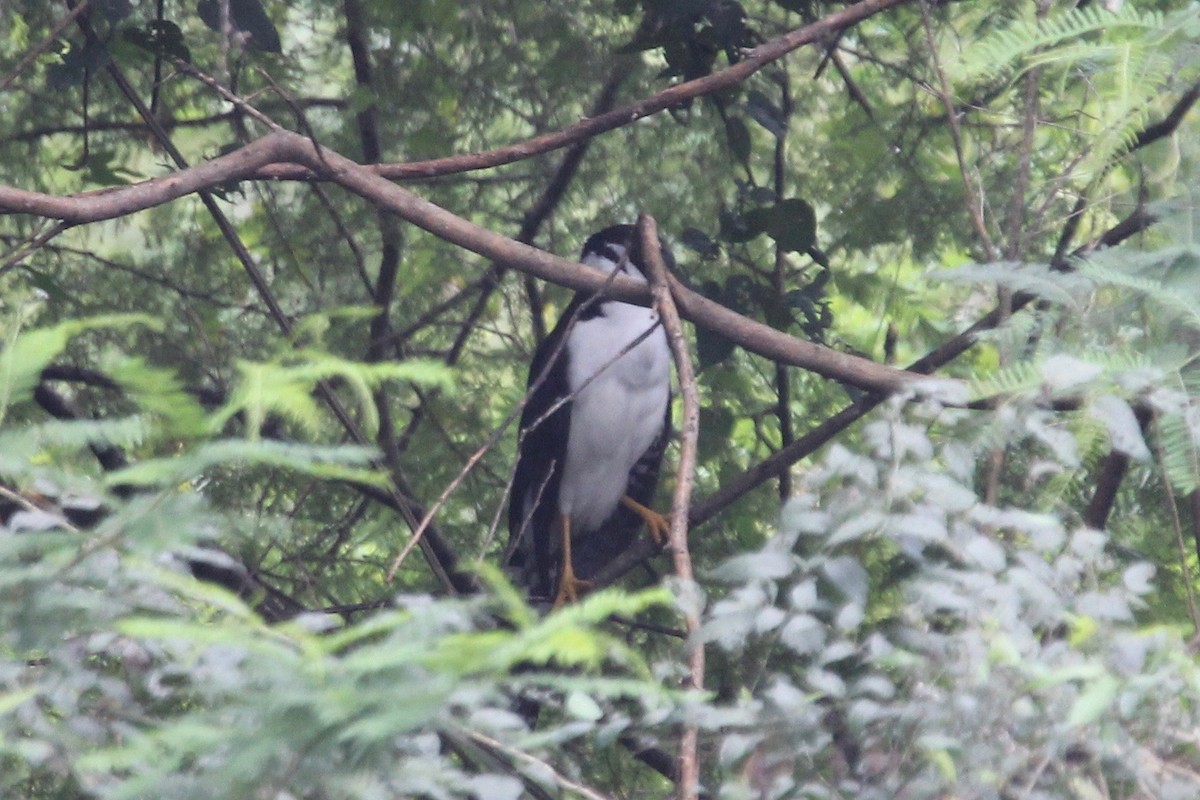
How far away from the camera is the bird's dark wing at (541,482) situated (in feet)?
14.4

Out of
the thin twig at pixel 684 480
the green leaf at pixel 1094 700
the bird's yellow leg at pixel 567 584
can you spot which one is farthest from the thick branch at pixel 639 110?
the bird's yellow leg at pixel 567 584

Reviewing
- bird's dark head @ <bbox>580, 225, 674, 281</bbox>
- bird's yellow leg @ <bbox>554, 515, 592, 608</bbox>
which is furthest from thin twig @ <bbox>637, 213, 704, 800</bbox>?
bird's yellow leg @ <bbox>554, 515, 592, 608</bbox>

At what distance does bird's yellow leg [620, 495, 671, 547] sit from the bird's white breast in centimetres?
8

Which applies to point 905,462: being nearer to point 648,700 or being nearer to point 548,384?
point 648,700

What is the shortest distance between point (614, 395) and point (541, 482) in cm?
37

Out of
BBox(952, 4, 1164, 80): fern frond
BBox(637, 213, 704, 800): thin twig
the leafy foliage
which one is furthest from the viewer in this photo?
BBox(952, 4, 1164, 80): fern frond

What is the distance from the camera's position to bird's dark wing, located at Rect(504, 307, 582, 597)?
4.40 meters

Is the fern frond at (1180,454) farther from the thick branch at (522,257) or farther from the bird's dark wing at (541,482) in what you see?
the bird's dark wing at (541,482)

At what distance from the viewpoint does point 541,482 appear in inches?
183

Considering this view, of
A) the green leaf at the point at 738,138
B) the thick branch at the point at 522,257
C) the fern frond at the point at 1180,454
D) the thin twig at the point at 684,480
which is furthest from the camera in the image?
the green leaf at the point at 738,138

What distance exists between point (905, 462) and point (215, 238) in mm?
2959

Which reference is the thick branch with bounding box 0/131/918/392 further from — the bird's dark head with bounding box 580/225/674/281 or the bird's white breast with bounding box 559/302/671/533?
the bird's white breast with bounding box 559/302/671/533

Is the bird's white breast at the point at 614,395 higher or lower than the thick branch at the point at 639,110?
lower

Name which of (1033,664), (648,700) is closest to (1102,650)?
(1033,664)
